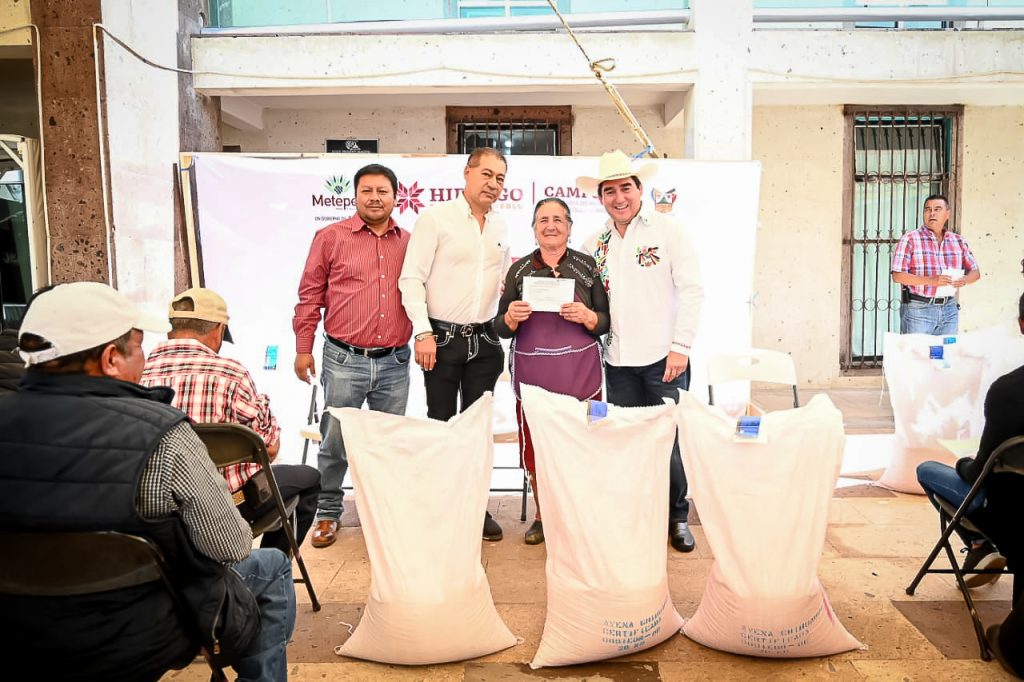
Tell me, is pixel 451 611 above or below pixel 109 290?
below

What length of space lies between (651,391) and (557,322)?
1.55ft

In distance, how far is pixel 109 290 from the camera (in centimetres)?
134

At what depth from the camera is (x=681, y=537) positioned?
2797 mm

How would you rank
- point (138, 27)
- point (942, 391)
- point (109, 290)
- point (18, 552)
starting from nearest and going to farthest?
point (18, 552), point (109, 290), point (942, 391), point (138, 27)

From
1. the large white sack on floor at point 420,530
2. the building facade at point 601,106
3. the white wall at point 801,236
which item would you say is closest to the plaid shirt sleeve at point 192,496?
the large white sack on floor at point 420,530

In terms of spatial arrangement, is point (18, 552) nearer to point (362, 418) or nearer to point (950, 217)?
point (362, 418)

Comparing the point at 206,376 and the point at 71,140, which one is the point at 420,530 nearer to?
the point at 206,376

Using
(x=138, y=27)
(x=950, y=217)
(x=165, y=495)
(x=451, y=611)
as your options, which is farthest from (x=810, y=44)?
(x=165, y=495)

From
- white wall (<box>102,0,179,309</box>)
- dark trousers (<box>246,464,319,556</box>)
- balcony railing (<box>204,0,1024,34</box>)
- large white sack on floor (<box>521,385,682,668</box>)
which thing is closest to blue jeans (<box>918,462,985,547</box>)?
large white sack on floor (<box>521,385,682,668</box>)

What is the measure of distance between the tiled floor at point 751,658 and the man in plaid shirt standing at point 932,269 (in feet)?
7.67

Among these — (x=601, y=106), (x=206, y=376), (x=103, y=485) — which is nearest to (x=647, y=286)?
(x=206, y=376)

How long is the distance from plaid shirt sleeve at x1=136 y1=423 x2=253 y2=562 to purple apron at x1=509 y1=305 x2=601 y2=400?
4.77ft

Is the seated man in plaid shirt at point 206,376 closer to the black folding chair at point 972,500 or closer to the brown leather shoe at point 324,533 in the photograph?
the brown leather shoe at point 324,533

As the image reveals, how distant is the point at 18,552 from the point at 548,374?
178 cm
